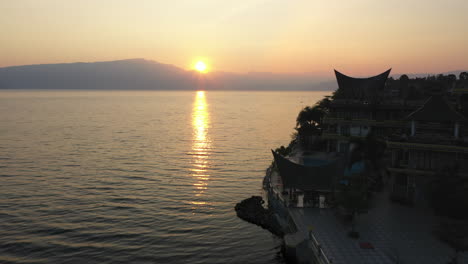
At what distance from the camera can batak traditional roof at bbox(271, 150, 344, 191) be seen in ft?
115

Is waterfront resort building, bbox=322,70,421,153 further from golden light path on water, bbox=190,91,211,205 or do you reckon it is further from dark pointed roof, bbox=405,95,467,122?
golden light path on water, bbox=190,91,211,205

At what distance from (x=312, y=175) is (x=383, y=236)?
32.6 feet

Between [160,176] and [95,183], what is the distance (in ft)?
32.9

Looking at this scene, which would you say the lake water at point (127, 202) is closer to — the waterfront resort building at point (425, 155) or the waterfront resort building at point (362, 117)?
the waterfront resort building at point (425, 155)

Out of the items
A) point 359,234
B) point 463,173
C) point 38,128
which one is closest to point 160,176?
point 359,234

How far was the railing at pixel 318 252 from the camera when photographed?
22734 mm

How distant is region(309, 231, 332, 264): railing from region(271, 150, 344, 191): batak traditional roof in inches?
372

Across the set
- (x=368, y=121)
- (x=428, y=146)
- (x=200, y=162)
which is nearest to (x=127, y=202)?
(x=200, y=162)

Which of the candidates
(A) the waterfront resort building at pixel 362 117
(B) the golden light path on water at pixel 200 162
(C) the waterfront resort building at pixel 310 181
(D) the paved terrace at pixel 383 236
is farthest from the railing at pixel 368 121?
(B) the golden light path on water at pixel 200 162

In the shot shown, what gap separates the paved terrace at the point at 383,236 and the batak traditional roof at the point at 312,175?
9.09 feet

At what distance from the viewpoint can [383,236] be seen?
1058 inches

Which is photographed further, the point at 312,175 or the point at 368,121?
the point at 368,121

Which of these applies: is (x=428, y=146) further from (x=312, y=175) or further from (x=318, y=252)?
(x=318, y=252)

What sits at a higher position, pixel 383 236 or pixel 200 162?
pixel 383 236
